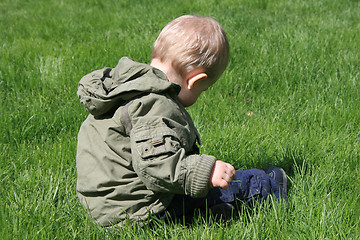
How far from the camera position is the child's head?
213 centimetres

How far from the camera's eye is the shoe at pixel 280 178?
96.0 inches

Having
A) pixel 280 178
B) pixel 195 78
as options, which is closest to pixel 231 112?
pixel 280 178

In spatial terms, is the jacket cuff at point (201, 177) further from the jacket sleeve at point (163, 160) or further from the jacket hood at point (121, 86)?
the jacket hood at point (121, 86)

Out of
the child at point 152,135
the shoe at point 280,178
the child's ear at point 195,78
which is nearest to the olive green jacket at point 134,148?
the child at point 152,135

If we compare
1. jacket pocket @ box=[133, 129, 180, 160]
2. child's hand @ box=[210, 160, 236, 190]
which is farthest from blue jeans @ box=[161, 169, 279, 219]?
jacket pocket @ box=[133, 129, 180, 160]

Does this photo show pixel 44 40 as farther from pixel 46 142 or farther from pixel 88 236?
pixel 88 236

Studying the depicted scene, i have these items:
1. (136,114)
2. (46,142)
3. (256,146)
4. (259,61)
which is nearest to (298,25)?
(259,61)

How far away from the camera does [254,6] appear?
21.1ft

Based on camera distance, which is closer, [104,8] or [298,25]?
[298,25]

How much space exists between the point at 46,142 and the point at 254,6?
437 cm

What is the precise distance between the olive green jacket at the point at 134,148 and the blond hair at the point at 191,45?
14 cm

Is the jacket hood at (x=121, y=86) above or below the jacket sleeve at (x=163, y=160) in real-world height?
above

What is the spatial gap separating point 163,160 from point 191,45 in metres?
0.61

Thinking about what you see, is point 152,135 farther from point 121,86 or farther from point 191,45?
point 191,45
